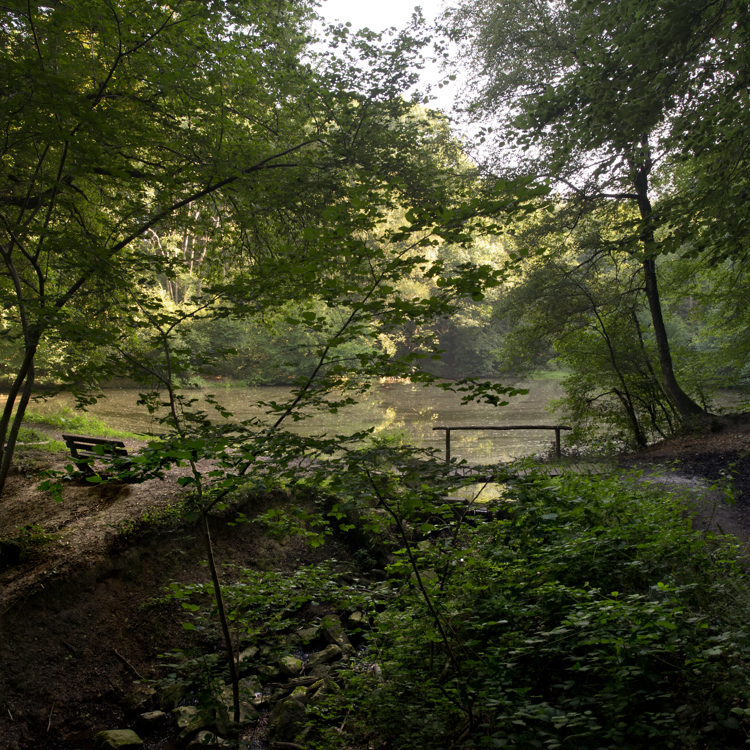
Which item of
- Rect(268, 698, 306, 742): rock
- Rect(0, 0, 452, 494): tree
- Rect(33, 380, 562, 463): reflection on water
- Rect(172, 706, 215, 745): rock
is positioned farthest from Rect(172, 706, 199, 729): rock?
Rect(33, 380, 562, 463): reflection on water

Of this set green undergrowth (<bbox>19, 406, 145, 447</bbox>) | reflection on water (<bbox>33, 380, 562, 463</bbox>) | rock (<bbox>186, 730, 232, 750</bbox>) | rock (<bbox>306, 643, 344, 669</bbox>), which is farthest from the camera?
reflection on water (<bbox>33, 380, 562, 463</bbox>)

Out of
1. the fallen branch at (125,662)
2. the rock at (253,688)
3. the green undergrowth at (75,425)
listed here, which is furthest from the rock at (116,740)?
the green undergrowth at (75,425)

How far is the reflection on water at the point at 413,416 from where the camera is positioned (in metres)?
14.2

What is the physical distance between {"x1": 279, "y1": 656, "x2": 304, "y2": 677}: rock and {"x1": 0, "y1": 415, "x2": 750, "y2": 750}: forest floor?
45.4 inches

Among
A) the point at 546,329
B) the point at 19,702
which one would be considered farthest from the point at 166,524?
the point at 546,329

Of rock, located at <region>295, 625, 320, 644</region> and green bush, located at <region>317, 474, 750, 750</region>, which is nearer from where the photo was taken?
green bush, located at <region>317, 474, 750, 750</region>

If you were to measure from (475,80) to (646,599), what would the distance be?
1350 cm

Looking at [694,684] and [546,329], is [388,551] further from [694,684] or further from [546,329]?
[546,329]

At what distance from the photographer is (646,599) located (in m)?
2.68

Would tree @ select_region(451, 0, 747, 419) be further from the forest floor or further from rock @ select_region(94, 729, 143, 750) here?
rock @ select_region(94, 729, 143, 750)

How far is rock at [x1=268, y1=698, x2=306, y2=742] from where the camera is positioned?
3.62 metres

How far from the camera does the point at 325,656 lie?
15.5 ft

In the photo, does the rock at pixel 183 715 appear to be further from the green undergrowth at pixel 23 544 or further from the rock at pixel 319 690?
the green undergrowth at pixel 23 544

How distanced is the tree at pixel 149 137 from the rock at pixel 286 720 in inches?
124
